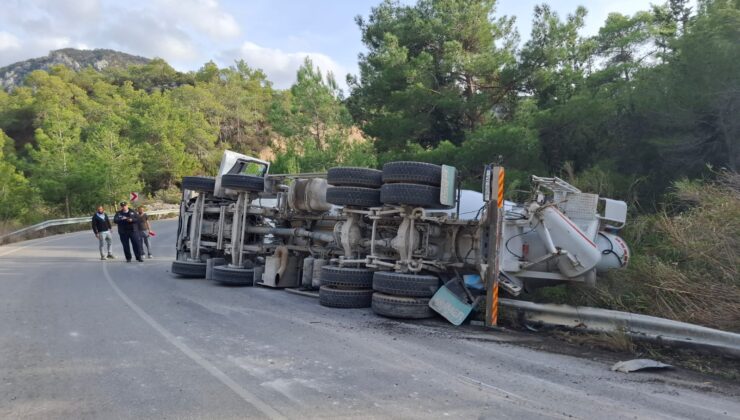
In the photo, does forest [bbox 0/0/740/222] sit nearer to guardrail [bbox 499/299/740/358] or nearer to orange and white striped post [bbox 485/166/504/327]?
orange and white striped post [bbox 485/166/504/327]

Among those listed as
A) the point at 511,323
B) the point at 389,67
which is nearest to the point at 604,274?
the point at 511,323

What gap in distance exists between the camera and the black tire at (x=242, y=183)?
10.1m

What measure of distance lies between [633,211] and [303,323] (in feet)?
26.4

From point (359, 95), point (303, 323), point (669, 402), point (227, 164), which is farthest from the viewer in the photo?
point (359, 95)

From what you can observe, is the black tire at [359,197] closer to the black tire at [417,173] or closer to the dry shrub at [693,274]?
the black tire at [417,173]

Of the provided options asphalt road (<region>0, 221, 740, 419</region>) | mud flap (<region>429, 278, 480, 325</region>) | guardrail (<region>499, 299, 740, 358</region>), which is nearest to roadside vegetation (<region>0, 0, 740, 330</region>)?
guardrail (<region>499, 299, 740, 358</region>)

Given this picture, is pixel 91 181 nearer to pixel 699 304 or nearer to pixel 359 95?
pixel 359 95

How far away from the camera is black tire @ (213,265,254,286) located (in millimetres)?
9766

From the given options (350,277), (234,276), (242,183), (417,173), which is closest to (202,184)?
(242,183)

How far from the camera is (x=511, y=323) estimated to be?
21.9ft

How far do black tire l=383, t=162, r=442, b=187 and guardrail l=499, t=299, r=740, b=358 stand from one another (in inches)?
71.4

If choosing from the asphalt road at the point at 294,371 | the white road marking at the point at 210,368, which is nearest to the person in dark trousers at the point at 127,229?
the asphalt road at the point at 294,371

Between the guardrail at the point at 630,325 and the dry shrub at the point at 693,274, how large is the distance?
0.64 meters

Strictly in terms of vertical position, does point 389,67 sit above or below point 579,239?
above
